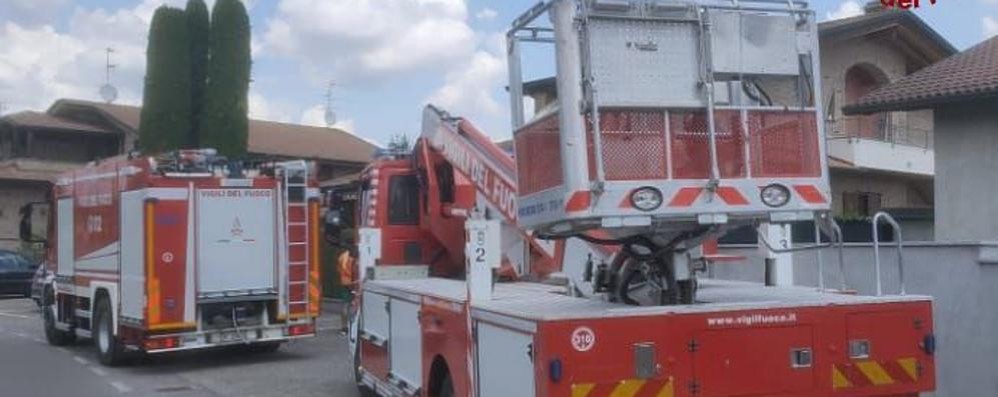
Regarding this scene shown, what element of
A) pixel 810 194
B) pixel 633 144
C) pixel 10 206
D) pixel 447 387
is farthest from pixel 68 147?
pixel 810 194

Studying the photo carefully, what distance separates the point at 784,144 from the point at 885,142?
1909 cm

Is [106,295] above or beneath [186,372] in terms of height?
above

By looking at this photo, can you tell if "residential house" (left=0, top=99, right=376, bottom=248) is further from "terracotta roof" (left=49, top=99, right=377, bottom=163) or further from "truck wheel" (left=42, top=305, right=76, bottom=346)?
"truck wheel" (left=42, top=305, right=76, bottom=346)

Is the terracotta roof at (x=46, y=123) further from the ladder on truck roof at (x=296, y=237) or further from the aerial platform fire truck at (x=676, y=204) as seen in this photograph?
the aerial platform fire truck at (x=676, y=204)

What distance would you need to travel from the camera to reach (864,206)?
24.3 meters

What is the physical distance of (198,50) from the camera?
112ft

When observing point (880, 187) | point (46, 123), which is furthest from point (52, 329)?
point (46, 123)

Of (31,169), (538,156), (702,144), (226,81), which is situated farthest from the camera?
(31,169)

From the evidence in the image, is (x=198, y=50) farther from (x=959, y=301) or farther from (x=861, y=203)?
(x=959, y=301)

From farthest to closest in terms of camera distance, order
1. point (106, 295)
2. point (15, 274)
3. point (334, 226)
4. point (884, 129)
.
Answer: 1. point (15, 274)
2. point (884, 129)
3. point (106, 295)
4. point (334, 226)

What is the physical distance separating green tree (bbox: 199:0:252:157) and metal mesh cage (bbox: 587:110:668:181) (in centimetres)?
2876

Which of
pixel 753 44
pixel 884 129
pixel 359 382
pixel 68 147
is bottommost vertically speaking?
pixel 359 382

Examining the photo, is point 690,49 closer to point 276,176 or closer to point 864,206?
point 276,176

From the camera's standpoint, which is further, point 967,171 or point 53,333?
point 53,333
